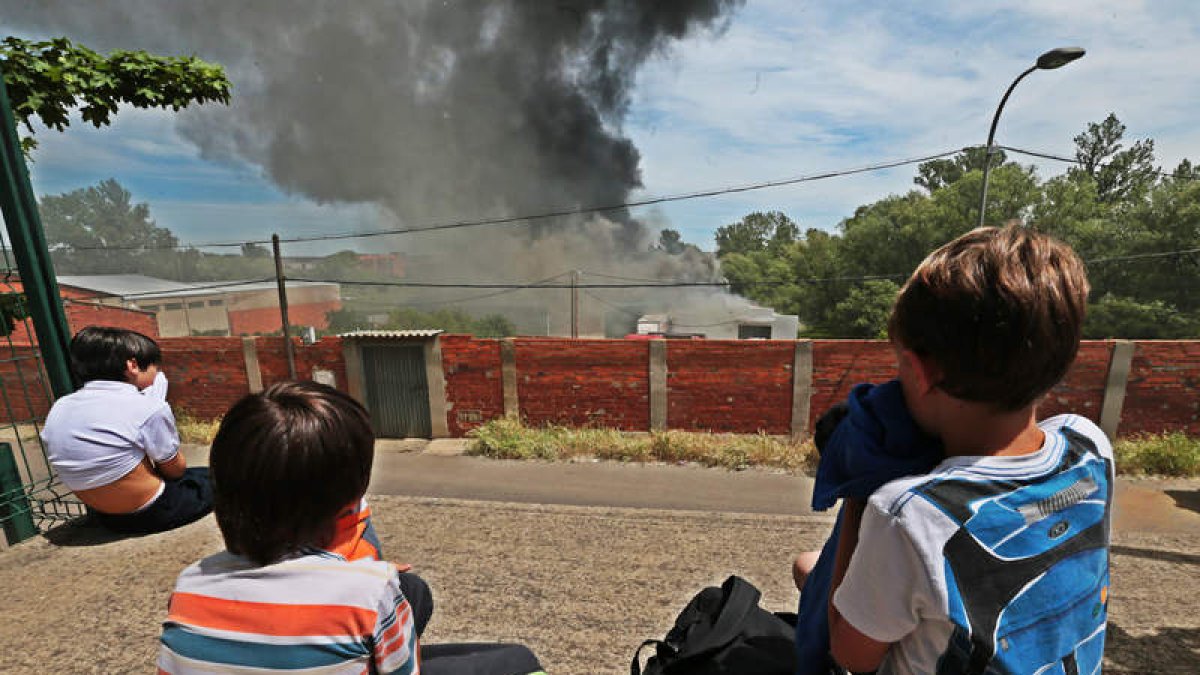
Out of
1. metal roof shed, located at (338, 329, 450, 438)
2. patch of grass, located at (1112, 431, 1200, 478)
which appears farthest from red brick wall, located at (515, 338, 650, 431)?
patch of grass, located at (1112, 431, 1200, 478)

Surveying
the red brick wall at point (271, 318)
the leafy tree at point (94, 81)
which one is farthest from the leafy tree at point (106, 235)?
the leafy tree at point (94, 81)

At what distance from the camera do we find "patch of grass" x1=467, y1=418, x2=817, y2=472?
8883mm

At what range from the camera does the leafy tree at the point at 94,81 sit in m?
3.40

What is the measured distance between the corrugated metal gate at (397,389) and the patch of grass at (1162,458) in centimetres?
1256

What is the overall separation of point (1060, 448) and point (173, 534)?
4.01 meters

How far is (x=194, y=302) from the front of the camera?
Answer: 37.9m

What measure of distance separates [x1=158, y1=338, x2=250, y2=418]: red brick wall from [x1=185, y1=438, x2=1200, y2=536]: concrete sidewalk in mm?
3218

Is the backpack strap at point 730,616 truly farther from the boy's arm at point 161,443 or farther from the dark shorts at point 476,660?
the boy's arm at point 161,443

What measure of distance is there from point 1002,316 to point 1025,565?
1.37ft

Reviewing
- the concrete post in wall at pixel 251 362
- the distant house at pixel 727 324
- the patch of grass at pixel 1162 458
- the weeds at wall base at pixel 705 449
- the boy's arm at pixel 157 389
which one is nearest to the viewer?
the boy's arm at pixel 157 389

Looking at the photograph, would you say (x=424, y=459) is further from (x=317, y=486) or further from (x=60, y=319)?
(x=317, y=486)

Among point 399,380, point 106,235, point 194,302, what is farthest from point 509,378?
point 106,235

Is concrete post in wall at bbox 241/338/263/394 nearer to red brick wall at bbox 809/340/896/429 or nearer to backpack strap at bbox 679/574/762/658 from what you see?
red brick wall at bbox 809/340/896/429

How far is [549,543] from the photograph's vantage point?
3.29 metres
